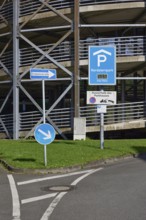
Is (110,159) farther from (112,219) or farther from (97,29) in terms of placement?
(97,29)

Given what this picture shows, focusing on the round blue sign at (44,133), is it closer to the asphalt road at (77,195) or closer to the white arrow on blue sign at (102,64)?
the asphalt road at (77,195)

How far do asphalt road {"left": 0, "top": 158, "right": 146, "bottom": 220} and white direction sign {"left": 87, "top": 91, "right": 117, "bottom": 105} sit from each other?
4.02m

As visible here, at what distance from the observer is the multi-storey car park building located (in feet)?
78.9

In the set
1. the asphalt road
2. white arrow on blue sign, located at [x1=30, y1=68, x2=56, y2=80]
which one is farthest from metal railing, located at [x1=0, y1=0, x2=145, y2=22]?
the asphalt road

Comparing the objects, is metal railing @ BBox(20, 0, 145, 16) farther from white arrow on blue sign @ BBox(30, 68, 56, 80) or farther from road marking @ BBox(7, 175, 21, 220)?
road marking @ BBox(7, 175, 21, 220)

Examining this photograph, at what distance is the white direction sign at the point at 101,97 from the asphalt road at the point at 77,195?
4018 millimetres

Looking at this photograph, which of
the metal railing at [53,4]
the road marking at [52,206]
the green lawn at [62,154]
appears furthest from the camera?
the metal railing at [53,4]

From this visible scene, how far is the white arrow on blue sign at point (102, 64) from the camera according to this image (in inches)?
631

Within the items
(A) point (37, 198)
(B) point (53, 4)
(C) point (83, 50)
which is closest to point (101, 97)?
(A) point (37, 198)

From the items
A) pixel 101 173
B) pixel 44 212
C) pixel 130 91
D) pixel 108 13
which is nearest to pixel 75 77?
pixel 108 13

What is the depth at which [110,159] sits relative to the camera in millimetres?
14227

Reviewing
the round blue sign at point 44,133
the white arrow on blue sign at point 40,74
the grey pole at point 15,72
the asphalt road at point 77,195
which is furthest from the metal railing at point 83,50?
the asphalt road at point 77,195

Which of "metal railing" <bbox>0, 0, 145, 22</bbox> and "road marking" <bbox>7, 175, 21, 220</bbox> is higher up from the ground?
"metal railing" <bbox>0, 0, 145, 22</bbox>

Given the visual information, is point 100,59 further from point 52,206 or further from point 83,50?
point 83,50
